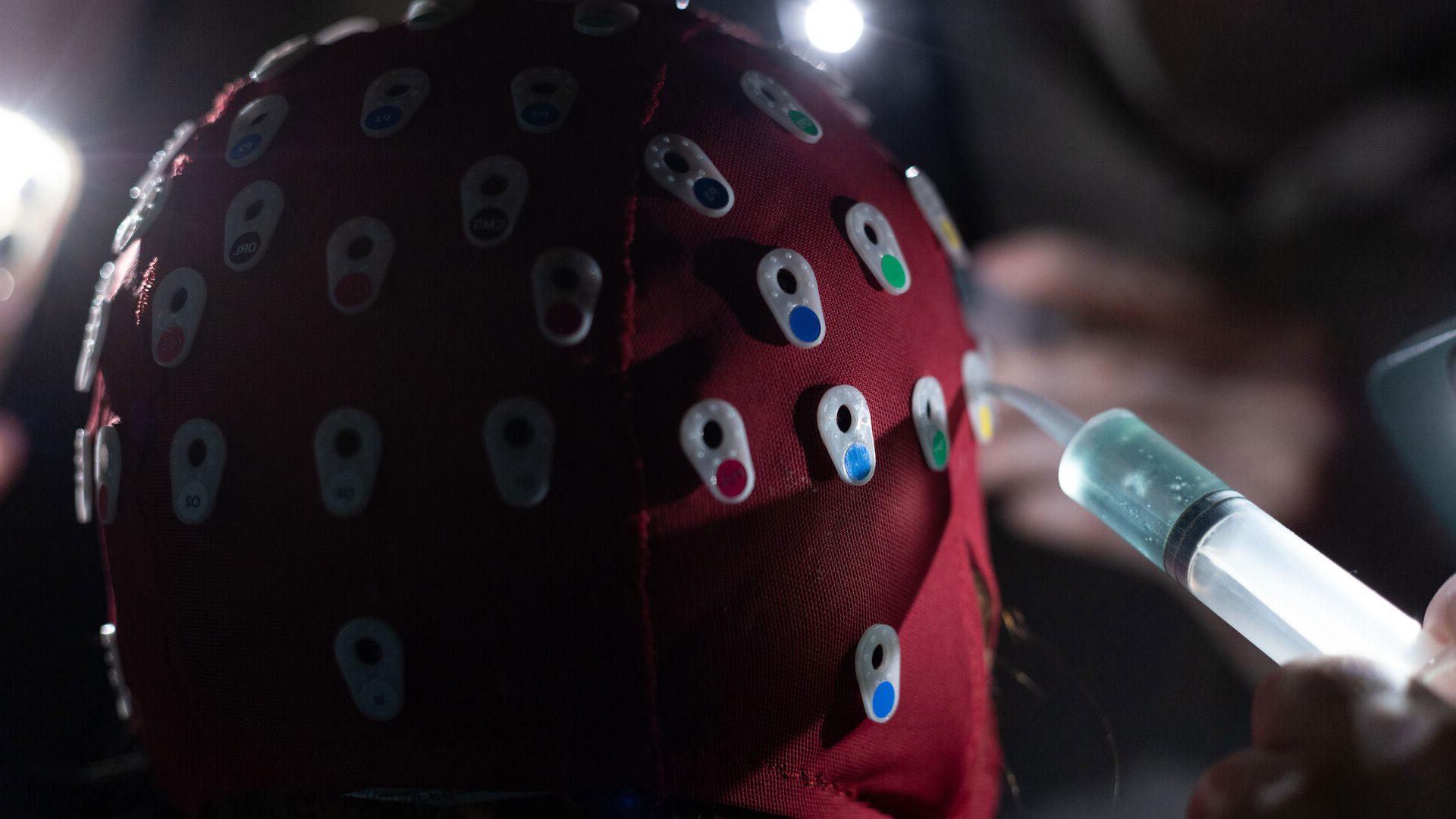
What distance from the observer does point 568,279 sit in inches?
20.4

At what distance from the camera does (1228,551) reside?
1.79 feet

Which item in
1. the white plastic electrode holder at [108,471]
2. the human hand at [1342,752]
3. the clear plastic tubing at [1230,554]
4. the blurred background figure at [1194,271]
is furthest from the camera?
the blurred background figure at [1194,271]

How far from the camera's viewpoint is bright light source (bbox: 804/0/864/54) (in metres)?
1.05

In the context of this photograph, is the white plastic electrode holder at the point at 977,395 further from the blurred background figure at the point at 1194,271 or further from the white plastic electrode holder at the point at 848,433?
the blurred background figure at the point at 1194,271

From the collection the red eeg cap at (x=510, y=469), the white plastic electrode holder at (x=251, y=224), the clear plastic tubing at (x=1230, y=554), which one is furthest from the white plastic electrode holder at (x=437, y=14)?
the clear plastic tubing at (x=1230, y=554)

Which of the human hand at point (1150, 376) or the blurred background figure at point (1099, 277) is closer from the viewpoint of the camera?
the blurred background figure at point (1099, 277)

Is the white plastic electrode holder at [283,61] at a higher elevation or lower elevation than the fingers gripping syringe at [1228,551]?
higher

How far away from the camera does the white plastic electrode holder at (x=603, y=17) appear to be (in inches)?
25.0

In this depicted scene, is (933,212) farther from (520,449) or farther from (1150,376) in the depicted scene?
(1150,376)

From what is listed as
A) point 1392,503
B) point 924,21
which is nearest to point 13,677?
point 924,21

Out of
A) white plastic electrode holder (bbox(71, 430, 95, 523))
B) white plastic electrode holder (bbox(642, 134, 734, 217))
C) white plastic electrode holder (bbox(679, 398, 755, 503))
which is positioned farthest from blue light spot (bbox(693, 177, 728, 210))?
white plastic electrode holder (bbox(71, 430, 95, 523))

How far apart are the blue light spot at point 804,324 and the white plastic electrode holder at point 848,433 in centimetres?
3

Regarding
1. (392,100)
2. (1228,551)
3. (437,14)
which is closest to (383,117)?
(392,100)

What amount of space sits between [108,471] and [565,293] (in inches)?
13.1
